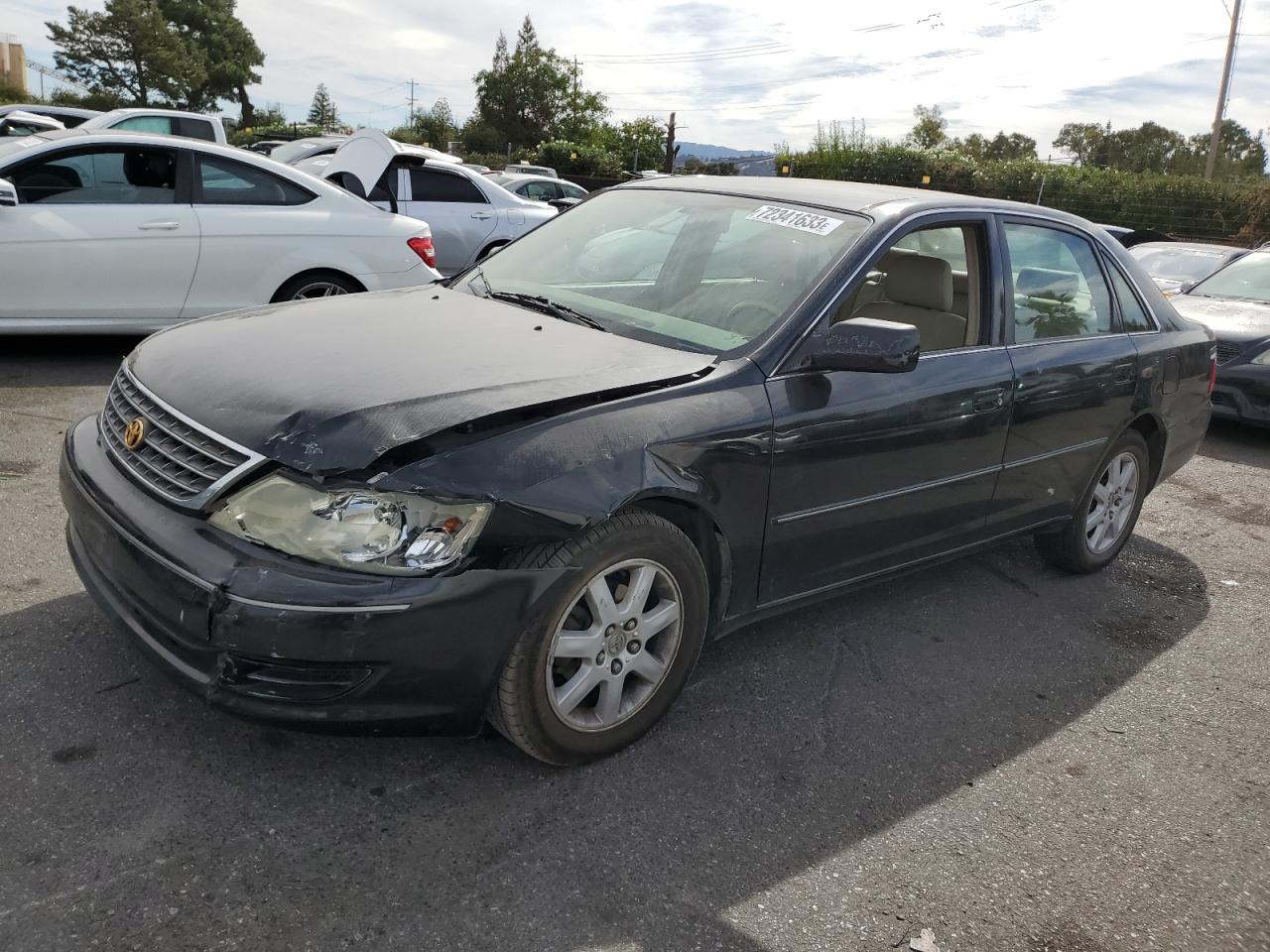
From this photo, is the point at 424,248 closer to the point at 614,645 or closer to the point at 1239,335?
the point at 614,645

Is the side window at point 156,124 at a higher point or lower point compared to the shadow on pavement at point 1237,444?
higher

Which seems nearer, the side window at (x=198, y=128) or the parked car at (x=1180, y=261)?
the parked car at (x=1180, y=261)

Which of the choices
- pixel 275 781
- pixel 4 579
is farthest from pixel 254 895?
pixel 4 579

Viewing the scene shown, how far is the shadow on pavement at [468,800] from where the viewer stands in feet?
7.50

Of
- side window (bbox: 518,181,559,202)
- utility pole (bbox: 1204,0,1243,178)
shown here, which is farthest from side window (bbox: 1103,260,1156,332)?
utility pole (bbox: 1204,0,1243,178)

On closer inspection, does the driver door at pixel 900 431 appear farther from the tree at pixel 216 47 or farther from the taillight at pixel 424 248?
the tree at pixel 216 47

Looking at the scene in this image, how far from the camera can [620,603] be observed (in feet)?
9.34

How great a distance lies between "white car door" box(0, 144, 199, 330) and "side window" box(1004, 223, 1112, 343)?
5.16m

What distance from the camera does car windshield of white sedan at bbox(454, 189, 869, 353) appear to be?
11.2 ft

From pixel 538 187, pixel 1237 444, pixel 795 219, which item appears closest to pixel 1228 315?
pixel 1237 444

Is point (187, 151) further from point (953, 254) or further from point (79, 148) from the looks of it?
point (953, 254)

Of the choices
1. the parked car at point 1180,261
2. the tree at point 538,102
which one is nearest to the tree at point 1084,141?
the tree at point 538,102

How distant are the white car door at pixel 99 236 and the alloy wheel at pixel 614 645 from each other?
5.15 metres

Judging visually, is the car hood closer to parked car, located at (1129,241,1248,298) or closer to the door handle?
parked car, located at (1129,241,1248,298)
